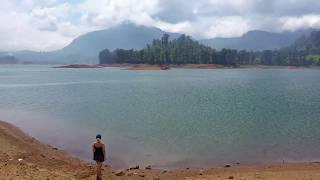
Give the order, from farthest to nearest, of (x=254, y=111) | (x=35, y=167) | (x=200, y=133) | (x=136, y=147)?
(x=254, y=111) < (x=200, y=133) < (x=136, y=147) < (x=35, y=167)

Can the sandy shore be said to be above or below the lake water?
above

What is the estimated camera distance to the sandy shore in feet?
65.7

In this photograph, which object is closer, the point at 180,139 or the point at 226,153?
the point at 226,153

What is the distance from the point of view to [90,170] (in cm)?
2170

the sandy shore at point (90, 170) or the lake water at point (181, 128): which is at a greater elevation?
the sandy shore at point (90, 170)

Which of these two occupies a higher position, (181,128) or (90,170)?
(90,170)

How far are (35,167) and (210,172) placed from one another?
29.3 feet

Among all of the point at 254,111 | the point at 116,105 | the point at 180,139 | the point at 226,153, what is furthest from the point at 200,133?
the point at 116,105

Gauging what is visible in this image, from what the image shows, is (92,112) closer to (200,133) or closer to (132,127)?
(132,127)

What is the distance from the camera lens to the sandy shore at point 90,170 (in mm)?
20031

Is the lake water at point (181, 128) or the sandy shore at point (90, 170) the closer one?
the sandy shore at point (90, 170)

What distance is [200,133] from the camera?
115 feet

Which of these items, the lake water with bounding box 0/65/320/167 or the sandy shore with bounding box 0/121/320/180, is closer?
the sandy shore with bounding box 0/121/320/180

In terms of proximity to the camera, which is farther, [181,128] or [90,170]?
[181,128]
